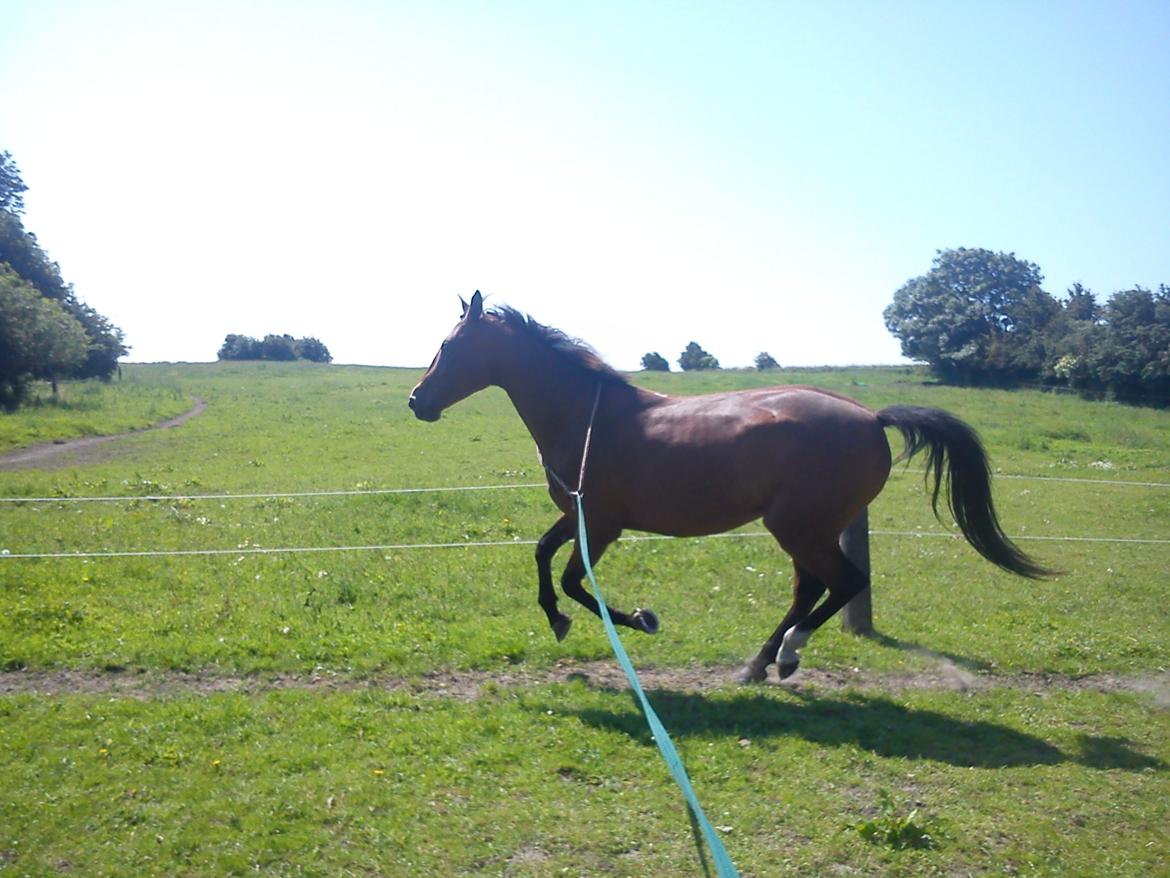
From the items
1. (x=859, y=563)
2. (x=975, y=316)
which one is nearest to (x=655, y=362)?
(x=975, y=316)

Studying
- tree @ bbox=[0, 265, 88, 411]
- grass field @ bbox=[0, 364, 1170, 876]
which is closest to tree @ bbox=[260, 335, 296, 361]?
tree @ bbox=[0, 265, 88, 411]

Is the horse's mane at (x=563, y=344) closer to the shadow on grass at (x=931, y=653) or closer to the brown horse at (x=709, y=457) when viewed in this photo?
the brown horse at (x=709, y=457)

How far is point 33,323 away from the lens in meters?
32.6

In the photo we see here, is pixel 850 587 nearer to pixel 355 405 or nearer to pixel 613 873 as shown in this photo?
pixel 613 873

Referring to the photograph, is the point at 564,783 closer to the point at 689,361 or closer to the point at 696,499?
the point at 696,499

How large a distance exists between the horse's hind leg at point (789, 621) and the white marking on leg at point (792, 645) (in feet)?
0.44

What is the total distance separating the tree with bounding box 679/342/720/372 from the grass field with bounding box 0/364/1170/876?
3888 centimetres

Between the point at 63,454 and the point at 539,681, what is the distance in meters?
21.0

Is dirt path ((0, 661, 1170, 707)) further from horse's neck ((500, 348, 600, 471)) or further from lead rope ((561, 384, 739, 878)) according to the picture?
horse's neck ((500, 348, 600, 471))

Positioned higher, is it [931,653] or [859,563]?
[859,563]

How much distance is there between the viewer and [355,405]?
41.1 metres

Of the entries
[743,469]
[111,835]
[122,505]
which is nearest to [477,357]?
[743,469]

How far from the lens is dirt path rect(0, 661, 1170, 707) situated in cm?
658

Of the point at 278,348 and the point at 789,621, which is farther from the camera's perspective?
the point at 278,348
